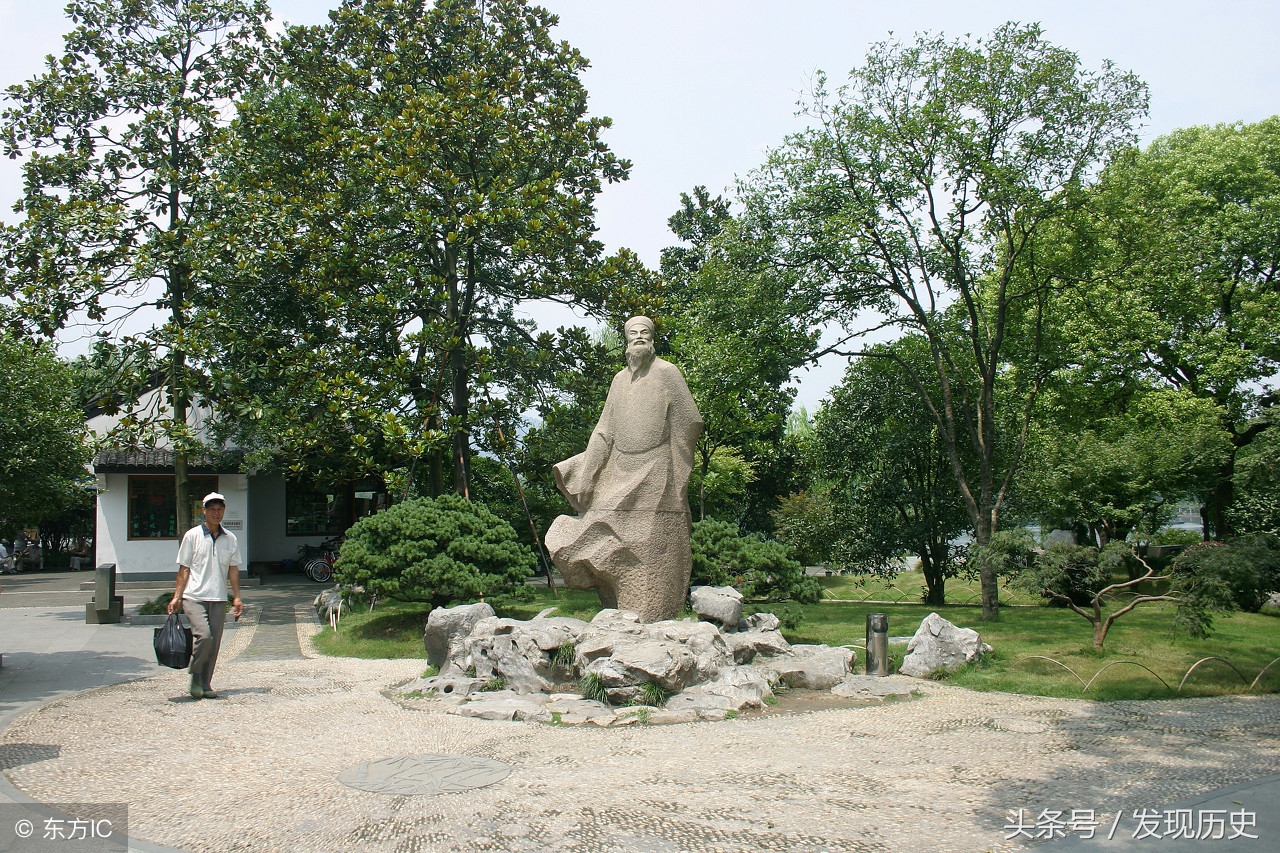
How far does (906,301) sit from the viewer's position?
16.4 metres

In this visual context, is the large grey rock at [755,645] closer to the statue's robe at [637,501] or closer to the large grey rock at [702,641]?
the large grey rock at [702,641]

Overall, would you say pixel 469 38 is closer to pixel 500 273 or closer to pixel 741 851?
pixel 500 273

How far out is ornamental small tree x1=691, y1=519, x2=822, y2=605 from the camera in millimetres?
12047

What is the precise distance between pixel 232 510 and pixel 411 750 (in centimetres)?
1824

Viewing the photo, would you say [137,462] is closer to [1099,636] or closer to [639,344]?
[639,344]

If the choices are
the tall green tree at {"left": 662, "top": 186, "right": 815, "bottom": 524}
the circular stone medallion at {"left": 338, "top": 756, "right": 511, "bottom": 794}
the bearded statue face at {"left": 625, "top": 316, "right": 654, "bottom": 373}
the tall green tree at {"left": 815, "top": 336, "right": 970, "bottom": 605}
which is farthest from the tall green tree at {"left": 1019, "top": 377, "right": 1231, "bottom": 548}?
the circular stone medallion at {"left": 338, "top": 756, "right": 511, "bottom": 794}

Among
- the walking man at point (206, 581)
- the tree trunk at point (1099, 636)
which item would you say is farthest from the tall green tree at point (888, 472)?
the walking man at point (206, 581)

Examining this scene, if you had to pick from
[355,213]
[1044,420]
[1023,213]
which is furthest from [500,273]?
[1044,420]

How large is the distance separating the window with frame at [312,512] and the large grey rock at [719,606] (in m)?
18.1

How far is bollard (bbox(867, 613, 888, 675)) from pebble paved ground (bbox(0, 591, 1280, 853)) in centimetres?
112

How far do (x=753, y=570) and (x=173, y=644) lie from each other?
7.02m

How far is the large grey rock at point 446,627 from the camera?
32.5 ft

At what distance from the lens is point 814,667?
9477 millimetres

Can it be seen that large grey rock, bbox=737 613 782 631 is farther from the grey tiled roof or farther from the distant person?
the distant person
